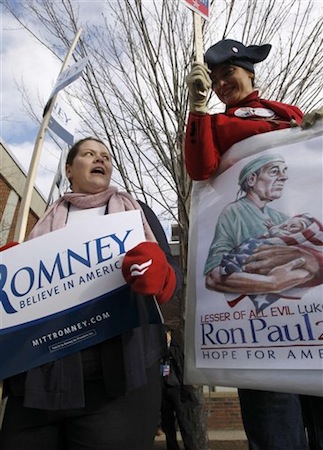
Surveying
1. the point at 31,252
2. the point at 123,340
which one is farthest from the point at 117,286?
the point at 31,252

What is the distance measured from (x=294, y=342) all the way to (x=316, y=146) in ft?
2.02

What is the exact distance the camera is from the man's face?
1.33 metres

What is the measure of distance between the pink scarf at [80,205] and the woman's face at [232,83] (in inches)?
23.4

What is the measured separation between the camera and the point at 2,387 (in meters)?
1.41

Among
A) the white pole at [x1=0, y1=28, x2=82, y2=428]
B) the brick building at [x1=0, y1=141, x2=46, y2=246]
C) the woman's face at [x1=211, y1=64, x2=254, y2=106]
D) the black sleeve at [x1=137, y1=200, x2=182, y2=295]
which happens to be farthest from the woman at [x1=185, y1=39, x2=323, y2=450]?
the brick building at [x1=0, y1=141, x2=46, y2=246]

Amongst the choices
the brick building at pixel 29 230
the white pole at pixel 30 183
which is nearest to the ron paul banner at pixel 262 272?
the white pole at pixel 30 183

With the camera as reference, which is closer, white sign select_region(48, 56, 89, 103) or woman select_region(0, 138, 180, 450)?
woman select_region(0, 138, 180, 450)

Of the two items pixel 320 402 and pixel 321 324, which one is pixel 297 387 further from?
pixel 320 402

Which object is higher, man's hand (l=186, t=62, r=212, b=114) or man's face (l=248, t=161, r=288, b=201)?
man's hand (l=186, t=62, r=212, b=114)

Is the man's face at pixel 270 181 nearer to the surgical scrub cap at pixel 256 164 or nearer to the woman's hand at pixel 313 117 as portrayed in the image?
the surgical scrub cap at pixel 256 164

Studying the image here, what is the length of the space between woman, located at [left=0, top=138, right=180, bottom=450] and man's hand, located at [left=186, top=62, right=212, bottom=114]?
1.79 ft

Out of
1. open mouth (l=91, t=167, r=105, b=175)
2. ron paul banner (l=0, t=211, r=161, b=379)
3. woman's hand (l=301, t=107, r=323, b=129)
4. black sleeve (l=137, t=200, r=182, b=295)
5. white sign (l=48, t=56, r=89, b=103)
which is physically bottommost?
ron paul banner (l=0, t=211, r=161, b=379)

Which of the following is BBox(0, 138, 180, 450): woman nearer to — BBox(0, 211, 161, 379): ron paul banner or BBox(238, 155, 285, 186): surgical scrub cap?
BBox(0, 211, 161, 379): ron paul banner

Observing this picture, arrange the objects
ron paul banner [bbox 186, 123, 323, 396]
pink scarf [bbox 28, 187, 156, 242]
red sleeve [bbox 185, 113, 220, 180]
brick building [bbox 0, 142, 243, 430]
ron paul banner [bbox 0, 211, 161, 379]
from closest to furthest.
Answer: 1. ron paul banner [bbox 186, 123, 323, 396]
2. ron paul banner [bbox 0, 211, 161, 379]
3. red sleeve [bbox 185, 113, 220, 180]
4. pink scarf [bbox 28, 187, 156, 242]
5. brick building [bbox 0, 142, 243, 430]
